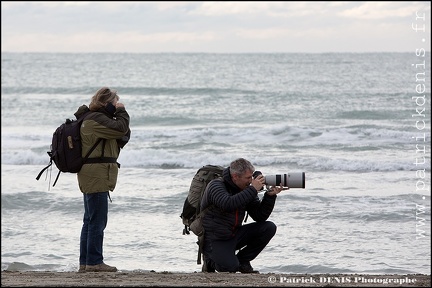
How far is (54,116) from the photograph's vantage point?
2638 centimetres

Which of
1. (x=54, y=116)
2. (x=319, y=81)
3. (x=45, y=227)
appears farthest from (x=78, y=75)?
(x=45, y=227)

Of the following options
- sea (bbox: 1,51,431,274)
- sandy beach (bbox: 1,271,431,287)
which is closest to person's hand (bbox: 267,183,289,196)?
sandy beach (bbox: 1,271,431,287)

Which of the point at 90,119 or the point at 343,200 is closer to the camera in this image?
the point at 90,119

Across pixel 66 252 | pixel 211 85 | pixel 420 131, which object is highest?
pixel 211 85

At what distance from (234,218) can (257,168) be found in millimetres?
9323

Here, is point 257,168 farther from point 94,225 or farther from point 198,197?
point 94,225

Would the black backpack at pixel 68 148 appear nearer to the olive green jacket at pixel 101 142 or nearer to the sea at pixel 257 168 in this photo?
the olive green jacket at pixel 101 142

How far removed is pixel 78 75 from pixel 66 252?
41.7m

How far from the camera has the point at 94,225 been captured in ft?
19.3

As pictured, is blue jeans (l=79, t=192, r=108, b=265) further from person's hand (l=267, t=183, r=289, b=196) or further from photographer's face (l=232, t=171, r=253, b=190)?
person's hand (l=267, t=183, r=289, b=196)

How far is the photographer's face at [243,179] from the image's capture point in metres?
5.72

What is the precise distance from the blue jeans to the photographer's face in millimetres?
1016

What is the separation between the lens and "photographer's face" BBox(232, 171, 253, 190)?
5723 mm

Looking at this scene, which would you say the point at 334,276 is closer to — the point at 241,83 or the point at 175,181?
the point at 175,181
